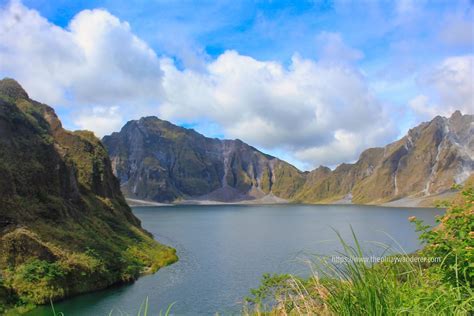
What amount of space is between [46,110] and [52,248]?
6040 centimetres

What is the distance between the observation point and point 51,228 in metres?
46.2

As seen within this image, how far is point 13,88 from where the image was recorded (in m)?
77.8

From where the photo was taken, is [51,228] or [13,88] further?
[13,88]

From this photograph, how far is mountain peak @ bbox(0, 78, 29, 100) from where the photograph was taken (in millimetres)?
75119

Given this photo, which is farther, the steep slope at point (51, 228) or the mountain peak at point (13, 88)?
the mountain peak at point (13, 88)

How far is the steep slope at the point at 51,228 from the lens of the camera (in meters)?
38.2

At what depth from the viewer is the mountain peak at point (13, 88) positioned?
75119 millimetres

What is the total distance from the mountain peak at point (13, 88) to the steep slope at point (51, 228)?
0.32 metres

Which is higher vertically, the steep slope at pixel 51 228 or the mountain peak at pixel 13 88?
the mountain peak at pixel 13 88

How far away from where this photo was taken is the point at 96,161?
267 feet

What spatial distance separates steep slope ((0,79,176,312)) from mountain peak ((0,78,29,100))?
32cm

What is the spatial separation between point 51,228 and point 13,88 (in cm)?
4295

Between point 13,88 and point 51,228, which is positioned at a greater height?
point 13,88

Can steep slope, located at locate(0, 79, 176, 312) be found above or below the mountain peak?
below
